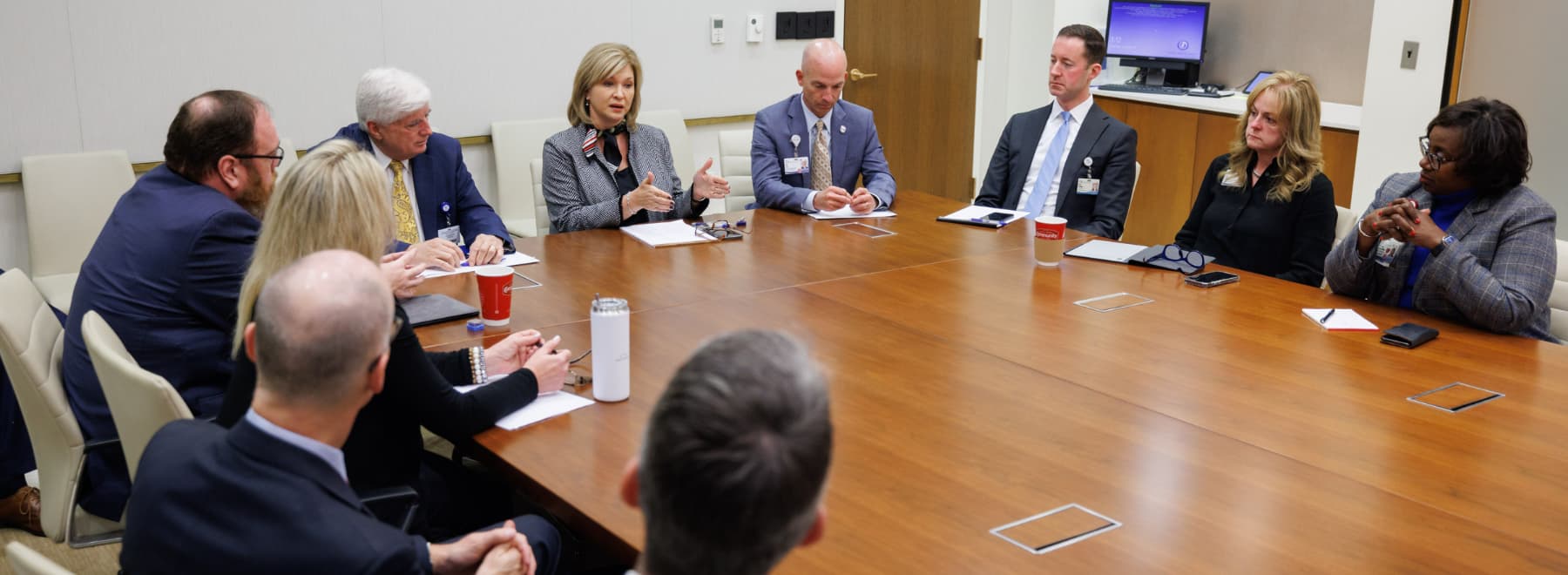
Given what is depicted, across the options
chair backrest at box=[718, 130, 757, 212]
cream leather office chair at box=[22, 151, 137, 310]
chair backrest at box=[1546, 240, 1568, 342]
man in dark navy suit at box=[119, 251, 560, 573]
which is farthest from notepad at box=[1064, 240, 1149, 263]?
cream leather office chair at box=[22, 151, 137, 310]

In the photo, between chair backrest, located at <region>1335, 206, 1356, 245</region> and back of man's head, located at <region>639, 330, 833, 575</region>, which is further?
chair backrest, located at <region>1335, 206, 1356, 245</region>

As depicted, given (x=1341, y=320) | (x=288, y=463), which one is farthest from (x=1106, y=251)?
(x=288, y=463)

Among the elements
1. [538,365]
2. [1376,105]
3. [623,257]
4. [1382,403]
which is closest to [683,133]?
[623,257]

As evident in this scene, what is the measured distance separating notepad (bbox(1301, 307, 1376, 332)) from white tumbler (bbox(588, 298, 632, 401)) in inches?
70.8

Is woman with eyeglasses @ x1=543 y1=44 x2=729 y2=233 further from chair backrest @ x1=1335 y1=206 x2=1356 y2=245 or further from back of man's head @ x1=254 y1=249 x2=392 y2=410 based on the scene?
back of man's head @ x1=254 y1=249 x2=392 y2=410

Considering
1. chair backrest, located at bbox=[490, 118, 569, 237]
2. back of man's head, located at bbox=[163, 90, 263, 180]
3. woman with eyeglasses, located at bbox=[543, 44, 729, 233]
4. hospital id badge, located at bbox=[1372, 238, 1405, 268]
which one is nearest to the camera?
back of man's head, located at bbox=[163, 90, 263, 180]

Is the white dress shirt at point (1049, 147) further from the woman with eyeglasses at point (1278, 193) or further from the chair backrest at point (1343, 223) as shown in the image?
the chair backrest at point (1343, 223)

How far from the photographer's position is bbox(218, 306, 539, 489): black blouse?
7.10ft

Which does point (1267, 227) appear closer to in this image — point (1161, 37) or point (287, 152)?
point (1161, 37)

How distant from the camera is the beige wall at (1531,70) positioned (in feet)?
→ 16.3

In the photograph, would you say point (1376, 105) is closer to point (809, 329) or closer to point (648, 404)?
point (809, 329)

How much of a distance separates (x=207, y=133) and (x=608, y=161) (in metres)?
1.65

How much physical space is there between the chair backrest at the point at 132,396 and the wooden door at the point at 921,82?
503cm

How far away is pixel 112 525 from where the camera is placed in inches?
101
